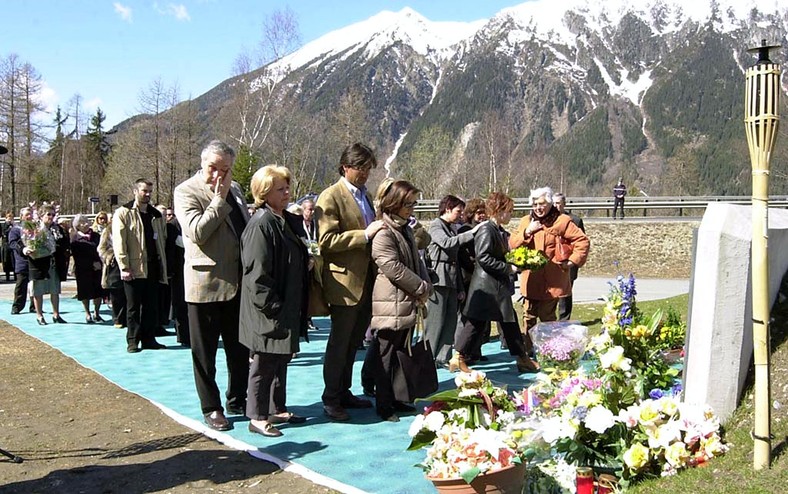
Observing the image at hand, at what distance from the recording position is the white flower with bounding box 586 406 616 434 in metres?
3.76

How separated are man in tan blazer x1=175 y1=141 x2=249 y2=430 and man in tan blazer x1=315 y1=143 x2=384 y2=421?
0.66 meters

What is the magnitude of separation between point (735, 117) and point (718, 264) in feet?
545

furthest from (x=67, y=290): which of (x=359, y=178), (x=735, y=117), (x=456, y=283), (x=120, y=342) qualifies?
(x=735, y=117)

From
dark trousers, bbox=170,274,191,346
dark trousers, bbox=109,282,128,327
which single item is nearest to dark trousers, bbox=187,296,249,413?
dark trousers, bbox=170,274,191,346

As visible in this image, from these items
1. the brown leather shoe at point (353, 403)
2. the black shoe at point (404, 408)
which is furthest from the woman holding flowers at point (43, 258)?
the black shoe at point (404, 408)

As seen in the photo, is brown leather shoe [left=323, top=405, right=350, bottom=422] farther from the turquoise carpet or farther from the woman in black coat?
the woman in black coat

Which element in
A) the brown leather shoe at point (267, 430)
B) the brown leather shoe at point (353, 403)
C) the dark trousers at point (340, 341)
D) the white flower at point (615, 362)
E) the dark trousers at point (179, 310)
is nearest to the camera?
the white flower at point (615, 362)

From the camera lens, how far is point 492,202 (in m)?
7.79

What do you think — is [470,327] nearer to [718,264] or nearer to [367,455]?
[367,455]

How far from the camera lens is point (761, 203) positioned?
11.6 ft

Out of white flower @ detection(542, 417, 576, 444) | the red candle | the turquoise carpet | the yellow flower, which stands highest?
white flower @ detection(542, 417, 576, 444)

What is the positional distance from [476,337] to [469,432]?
398cm

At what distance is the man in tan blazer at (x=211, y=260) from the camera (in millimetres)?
5586

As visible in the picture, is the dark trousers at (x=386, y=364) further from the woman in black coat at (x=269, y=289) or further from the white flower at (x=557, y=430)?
the white flower at (x=557, y=430)
